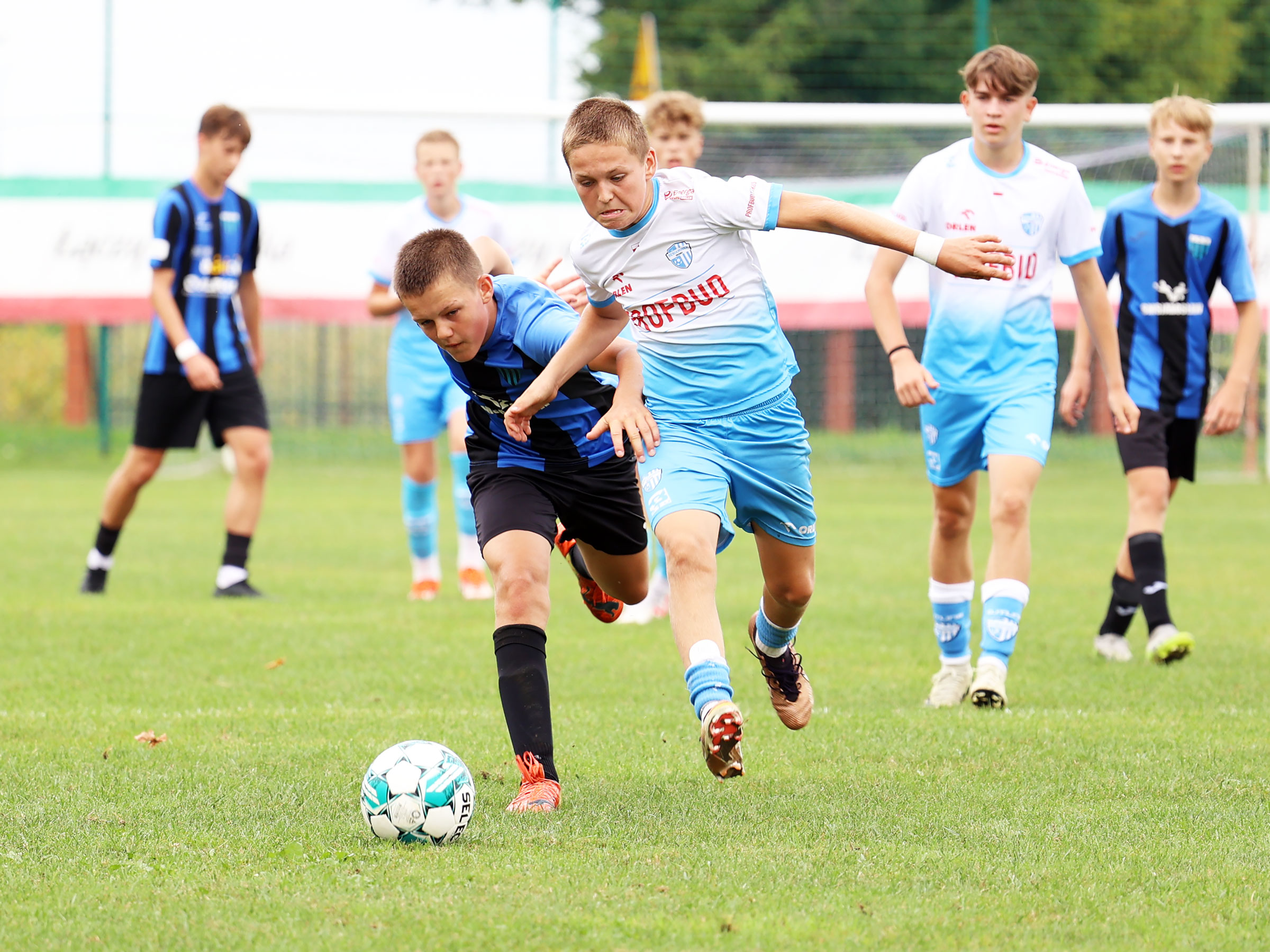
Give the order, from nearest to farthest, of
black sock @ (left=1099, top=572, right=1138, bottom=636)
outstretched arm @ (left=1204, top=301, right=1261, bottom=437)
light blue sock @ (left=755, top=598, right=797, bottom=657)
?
light blue sock @ (left=755, top=598, right=797, bottom=657) → outstretched arm @ (left=1204, top=301, right=1261, bottom=437) → black sock @ (left=1099, top=572, right=1138, bottom=636)

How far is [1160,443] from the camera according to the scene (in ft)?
22.8

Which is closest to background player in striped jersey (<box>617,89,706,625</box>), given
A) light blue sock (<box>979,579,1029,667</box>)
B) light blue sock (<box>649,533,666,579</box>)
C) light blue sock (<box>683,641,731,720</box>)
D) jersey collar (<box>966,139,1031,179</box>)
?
light blue sock (<box>649,533,666,579</box>)

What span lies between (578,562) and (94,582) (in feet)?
14.5

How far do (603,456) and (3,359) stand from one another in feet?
65.4

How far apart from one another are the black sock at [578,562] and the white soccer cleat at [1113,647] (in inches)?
106

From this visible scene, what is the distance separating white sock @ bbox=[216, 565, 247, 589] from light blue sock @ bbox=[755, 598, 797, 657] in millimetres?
4742

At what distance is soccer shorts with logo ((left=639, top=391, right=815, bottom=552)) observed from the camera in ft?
14.5

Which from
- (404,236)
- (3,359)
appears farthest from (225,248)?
(3,359)

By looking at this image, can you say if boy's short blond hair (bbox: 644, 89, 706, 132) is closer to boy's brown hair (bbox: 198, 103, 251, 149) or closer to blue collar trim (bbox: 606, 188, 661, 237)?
boy's brown hair (bbox: 198, 103, 251, 149)

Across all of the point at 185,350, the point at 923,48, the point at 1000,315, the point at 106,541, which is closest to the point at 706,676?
the point at 1000,315

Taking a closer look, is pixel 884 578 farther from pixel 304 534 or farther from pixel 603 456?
pixel 603 456

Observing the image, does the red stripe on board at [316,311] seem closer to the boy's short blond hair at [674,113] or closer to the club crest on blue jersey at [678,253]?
the boy's short blond hair at [674,113]

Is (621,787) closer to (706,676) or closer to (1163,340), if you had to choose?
(706,676)

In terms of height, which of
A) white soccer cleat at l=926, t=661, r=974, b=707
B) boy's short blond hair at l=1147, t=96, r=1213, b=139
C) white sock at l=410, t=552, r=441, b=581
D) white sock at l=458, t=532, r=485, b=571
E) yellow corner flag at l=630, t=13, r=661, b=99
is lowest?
white sock at l=410, t=552, r=441, b=581
